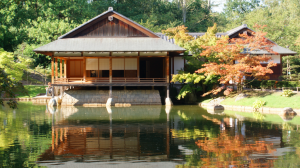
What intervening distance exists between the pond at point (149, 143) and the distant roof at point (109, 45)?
393 inches

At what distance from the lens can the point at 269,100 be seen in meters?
23.1

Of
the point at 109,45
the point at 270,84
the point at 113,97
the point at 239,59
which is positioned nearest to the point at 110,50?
the point at 109,45

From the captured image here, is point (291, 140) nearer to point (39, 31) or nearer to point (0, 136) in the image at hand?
point (0, 136)

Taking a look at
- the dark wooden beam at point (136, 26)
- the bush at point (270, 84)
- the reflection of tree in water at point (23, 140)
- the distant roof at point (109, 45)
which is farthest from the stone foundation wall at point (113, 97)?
the reflection of tree in water at point (23, 140)

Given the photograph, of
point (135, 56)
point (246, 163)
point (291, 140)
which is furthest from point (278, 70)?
point (246, 163)

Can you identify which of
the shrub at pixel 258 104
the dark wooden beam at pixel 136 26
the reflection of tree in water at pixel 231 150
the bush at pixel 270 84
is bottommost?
the reflection of tree in water at pixel 231 150

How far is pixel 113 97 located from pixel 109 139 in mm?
15302

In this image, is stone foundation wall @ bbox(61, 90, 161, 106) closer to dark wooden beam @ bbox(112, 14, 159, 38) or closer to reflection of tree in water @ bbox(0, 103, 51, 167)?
dark wooden beam @ bbox(112, 14, 159, 38)

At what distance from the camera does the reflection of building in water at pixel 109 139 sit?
10148mm

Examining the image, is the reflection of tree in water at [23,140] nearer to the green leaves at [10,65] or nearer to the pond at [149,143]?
the pond at [149,143]

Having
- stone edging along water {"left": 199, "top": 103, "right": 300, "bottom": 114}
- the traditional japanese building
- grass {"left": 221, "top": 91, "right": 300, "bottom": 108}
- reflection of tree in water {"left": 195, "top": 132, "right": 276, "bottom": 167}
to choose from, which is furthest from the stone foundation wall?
reflection of tree in water {"left": 195, "top": 132, "right": 276, "bottom": 167}

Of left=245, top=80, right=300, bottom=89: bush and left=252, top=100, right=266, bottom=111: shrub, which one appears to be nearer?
left=252, top=100, right=266, bottom=111: shrub

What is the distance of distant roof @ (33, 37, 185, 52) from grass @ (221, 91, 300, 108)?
5984mm

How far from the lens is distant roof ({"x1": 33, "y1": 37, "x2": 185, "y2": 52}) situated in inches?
1049
